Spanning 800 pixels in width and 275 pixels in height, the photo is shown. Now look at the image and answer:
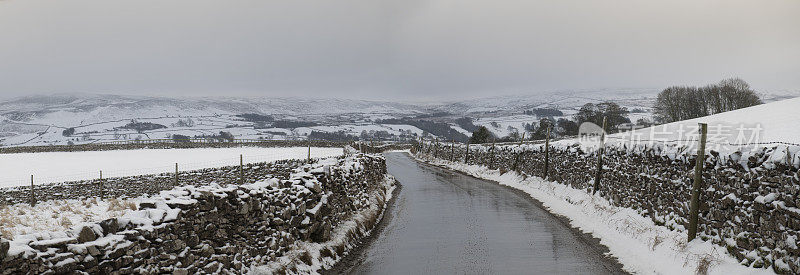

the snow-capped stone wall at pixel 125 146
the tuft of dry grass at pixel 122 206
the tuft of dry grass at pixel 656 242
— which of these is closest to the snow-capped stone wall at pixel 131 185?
the tuft of dry grass at pixel 122 206

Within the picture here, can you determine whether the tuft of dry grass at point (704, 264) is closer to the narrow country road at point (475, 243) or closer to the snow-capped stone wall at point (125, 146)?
the narrow country road at point (475, 243)

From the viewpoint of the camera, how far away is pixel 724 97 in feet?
232

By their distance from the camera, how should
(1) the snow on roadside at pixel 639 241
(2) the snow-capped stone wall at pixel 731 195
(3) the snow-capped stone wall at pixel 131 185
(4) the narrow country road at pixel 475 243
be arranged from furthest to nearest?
(3) the snow-capped stone wall at pixel 131 185, (4) the narrow country road at pixel 475 243, (1) the snow on roadside at pixel 639 241, (2) the snow-capped stone wall at pixel 731 195

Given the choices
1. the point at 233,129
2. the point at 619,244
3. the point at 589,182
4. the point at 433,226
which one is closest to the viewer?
the point at 619,244

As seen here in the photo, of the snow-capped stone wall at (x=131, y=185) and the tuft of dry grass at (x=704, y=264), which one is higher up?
the tuft of dry grass at (x=704, y=264)

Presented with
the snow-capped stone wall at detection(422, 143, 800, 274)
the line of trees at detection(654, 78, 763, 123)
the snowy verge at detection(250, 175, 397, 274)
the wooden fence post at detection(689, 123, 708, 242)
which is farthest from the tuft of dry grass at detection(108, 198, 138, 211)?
the line of trees at detection(654, 78, 763, 123)

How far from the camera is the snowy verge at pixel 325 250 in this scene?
8.70 meters

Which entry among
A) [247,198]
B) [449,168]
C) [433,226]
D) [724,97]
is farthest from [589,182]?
[724,97]

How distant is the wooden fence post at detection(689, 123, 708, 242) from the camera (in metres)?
9.73

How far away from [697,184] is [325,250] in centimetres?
779

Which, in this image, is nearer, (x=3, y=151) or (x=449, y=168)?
(x=449, y=168)

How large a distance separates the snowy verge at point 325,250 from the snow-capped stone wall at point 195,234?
15 centimetres

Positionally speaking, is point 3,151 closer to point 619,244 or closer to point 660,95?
point 619,244

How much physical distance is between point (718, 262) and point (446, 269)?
15.5ft
